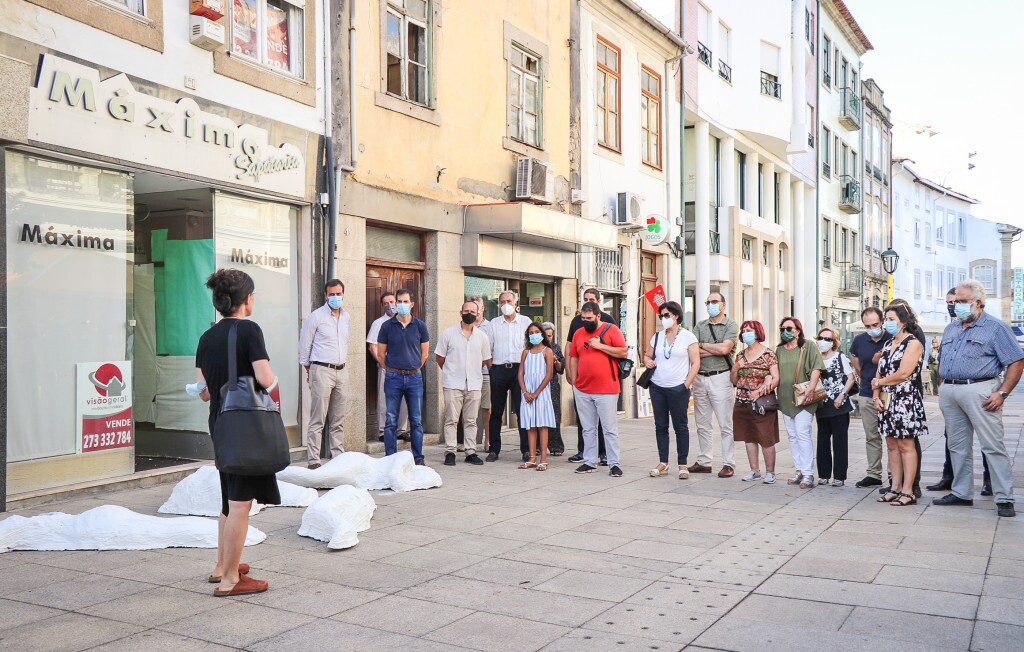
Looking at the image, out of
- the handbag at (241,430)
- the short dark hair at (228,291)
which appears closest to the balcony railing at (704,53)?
the short dark hair at (228,291)

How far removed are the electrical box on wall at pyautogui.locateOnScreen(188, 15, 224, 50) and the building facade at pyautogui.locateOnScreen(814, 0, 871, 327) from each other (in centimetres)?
2660

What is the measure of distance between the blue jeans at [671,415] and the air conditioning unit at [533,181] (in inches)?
206

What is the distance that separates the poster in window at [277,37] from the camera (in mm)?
10531

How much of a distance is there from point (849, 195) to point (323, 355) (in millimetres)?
30427

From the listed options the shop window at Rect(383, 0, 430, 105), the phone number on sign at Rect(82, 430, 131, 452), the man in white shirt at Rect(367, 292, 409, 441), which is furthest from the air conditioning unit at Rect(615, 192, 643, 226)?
the phone number on sign at Rect(82, 430, 131, 452)

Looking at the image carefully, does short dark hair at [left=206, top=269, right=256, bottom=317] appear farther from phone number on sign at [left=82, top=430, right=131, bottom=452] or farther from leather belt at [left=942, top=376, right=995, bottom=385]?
leather belt at [left=942, top=376, right=995, bottom=385]

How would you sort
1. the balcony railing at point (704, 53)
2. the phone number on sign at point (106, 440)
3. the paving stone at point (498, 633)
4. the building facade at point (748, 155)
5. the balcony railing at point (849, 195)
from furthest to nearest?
the balcony railing at point (849, 195), the building facade at point (748, 155), the balcony railing at point (704, 53), the phone number on sign at point (106, 440), the paving stone at point (498, 633)

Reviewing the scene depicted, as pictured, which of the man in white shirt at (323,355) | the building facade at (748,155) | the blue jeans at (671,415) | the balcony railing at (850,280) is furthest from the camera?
the balcony railing at (850,280)

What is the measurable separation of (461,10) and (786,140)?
50.8 feet

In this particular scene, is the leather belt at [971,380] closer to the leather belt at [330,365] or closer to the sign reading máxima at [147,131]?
the leather belt at [330,365]

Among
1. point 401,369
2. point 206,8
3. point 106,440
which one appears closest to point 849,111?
point 401,369

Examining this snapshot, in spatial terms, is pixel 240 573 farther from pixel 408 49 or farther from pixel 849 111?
pixel 849 111

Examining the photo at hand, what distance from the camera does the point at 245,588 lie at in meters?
5.36

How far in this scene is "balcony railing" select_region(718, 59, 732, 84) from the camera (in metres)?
24.2
